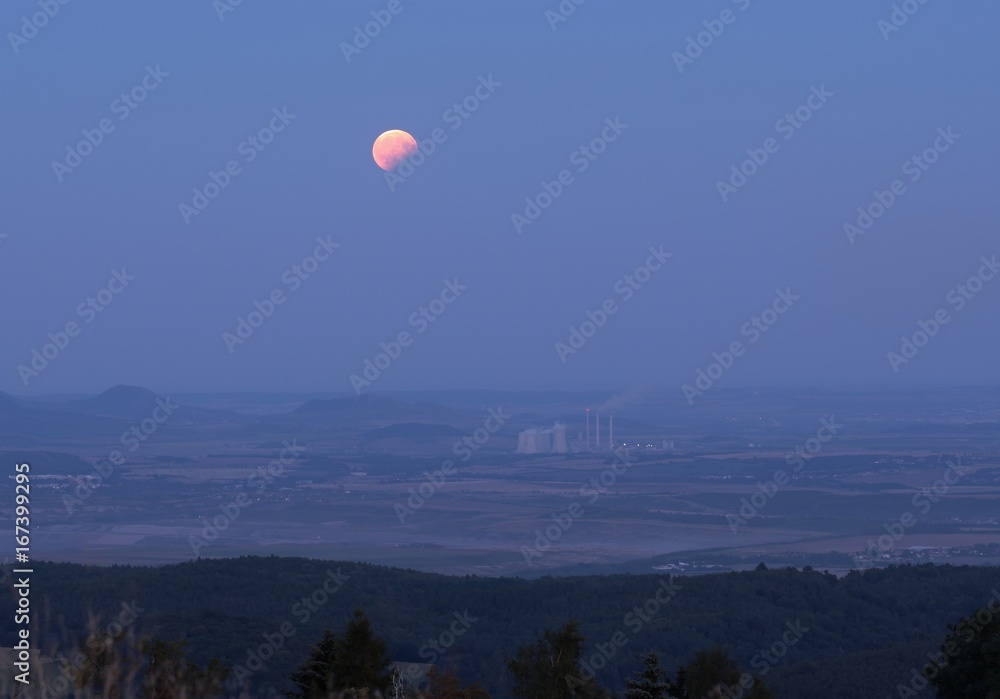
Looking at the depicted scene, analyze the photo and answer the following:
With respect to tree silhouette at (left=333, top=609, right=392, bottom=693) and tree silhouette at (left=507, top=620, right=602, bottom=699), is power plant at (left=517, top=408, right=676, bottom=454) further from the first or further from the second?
tree silhouette at (left=333, top=609, right=392, bottom=693)

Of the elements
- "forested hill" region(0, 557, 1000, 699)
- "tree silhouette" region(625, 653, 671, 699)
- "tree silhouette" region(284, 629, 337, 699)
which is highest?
"forested hill" region(0, 557, 1000, 699)

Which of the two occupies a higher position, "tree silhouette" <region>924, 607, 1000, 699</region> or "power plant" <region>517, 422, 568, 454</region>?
"power plant" <region>517, 422, 568, 454</region>

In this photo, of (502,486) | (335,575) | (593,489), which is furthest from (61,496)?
(335,575)

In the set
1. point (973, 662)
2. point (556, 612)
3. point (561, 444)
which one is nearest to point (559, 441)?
point (561, 444)

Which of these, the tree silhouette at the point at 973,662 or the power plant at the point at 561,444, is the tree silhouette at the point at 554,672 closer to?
the tree silhouette at the point at 973,662

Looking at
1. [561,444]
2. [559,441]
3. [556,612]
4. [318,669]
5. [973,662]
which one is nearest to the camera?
[318,669]

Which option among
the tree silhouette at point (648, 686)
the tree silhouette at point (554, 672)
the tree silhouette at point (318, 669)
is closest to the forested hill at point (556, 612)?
the tree silhouette at point (318, 669)

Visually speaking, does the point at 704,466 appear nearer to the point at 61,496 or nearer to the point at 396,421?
the point at 61,496

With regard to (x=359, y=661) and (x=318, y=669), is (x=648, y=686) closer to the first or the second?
(x=359, y=661)

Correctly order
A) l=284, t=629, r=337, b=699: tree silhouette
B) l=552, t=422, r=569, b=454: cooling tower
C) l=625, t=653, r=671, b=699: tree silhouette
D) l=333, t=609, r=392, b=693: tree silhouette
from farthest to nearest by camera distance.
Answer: l=552, t=422, r=569, b=454: cooling tower < l=284, t=629, r=337, b=699: tree silhouette < l=333, t=609, r=392, b=693: tree silhouette < l=625, t=653, r=671, b=699: tree silhouette

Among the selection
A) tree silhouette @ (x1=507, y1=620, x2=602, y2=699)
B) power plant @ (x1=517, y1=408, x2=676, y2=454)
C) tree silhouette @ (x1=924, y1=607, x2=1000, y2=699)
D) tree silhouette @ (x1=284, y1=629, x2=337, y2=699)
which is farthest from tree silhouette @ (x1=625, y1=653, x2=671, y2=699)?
power plant @ (x1=517, y1=408, x2=676, y2=454)
